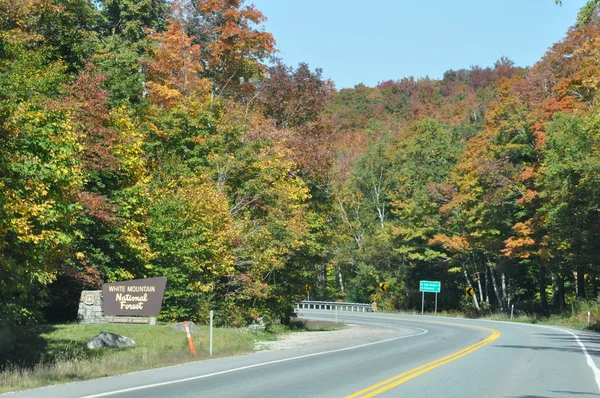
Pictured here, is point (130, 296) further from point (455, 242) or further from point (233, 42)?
point (455, 242)

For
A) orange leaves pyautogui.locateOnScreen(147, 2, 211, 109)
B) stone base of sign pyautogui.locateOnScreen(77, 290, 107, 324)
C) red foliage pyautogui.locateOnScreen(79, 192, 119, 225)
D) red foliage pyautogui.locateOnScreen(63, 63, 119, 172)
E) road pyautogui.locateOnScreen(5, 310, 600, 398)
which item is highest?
orange leaves pyautogui.locateOnScreen(147, 2, 211, 109)

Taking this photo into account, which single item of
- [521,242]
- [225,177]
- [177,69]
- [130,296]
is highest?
[177,69]

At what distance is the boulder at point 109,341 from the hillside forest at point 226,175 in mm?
1743

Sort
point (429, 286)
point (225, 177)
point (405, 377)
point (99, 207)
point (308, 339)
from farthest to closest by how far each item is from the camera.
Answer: point (429, 286) < point (225, 177) < point (308, 339) < point (99, 207) < point (405, 377)

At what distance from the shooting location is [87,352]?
63.7 ft

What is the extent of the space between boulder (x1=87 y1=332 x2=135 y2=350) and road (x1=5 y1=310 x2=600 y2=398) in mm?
4019

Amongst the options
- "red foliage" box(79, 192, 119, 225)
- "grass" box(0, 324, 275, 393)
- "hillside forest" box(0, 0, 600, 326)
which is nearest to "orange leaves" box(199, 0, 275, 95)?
"hillside forest" box(0, 0, 600, 326)

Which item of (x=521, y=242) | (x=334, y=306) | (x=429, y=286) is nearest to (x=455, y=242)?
(x=429, y=286)

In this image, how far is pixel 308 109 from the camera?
44.8 metres

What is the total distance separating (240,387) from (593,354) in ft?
39.4

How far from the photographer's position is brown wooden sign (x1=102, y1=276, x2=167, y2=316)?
2147 cm

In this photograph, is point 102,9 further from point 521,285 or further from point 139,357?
point 521,285

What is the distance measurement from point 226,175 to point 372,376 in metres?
23.7

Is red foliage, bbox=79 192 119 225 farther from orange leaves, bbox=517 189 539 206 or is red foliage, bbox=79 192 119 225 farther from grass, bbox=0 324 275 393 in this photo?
orange leaves, bbox=517 189 539 206
